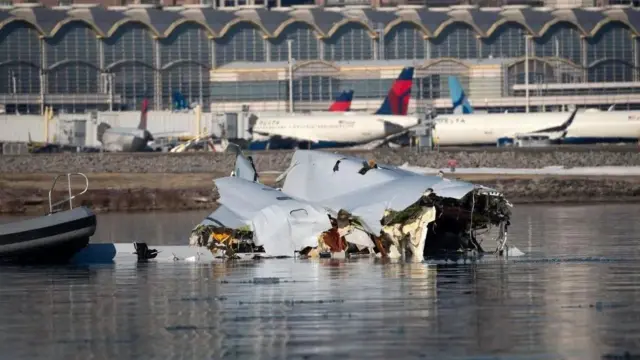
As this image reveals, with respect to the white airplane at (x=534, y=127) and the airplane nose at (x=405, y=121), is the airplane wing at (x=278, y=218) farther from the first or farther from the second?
the white airplane at (x=534, y=127)

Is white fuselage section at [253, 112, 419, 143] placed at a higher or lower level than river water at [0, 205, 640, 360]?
higher

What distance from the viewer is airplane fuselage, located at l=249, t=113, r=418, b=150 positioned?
126 metres

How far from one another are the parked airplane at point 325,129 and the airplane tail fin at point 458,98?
16758 mm

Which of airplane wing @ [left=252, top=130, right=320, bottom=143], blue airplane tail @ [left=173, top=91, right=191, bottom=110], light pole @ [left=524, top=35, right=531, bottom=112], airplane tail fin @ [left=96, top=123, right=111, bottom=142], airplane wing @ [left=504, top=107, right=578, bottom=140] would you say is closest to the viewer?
airplane wing @ [left=504, top=107, right=578, bottom=140]

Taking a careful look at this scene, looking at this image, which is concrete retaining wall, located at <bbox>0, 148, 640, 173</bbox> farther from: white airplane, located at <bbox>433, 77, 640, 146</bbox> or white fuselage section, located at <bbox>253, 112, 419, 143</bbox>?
white airplane, located at <bbox>433, 77, 640, 146</bbox>

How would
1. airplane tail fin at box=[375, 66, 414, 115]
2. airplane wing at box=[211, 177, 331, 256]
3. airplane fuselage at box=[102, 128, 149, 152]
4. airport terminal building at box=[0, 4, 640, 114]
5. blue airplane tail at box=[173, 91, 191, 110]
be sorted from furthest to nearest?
airport terminal building at box=[0, 4, 640, 114] < blue airplane tail at box=[173, 91, 191, 110] < airplane tail fin at box=[375, 66, 414, 115] < airplane fuselage at box=[102, 128, 149, 152] < airplane wing at box=[211, 177, 331, 256]

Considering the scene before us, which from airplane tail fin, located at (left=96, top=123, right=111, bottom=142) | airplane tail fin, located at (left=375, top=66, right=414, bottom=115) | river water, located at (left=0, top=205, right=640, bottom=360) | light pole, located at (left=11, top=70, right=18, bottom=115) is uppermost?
light pole, located at (left=11, top=70, right=18, bottom=115)

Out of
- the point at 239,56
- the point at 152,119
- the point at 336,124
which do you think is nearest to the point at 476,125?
the point at 336,124

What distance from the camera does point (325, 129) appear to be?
416 ft

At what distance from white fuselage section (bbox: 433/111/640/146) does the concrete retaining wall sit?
2758cm

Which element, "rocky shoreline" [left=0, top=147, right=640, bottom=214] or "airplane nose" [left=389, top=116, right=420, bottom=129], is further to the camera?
"airplane nose" [left=389, top=116, right=420, bottom=129]

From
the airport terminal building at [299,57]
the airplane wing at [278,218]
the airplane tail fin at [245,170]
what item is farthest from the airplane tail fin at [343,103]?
the airplane wing at [278,218]

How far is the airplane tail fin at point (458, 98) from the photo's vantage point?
5763 inches

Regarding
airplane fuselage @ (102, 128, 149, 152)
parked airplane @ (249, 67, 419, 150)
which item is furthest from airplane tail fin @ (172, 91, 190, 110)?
airplane fuselage @ (102, 128, 149, 152)
